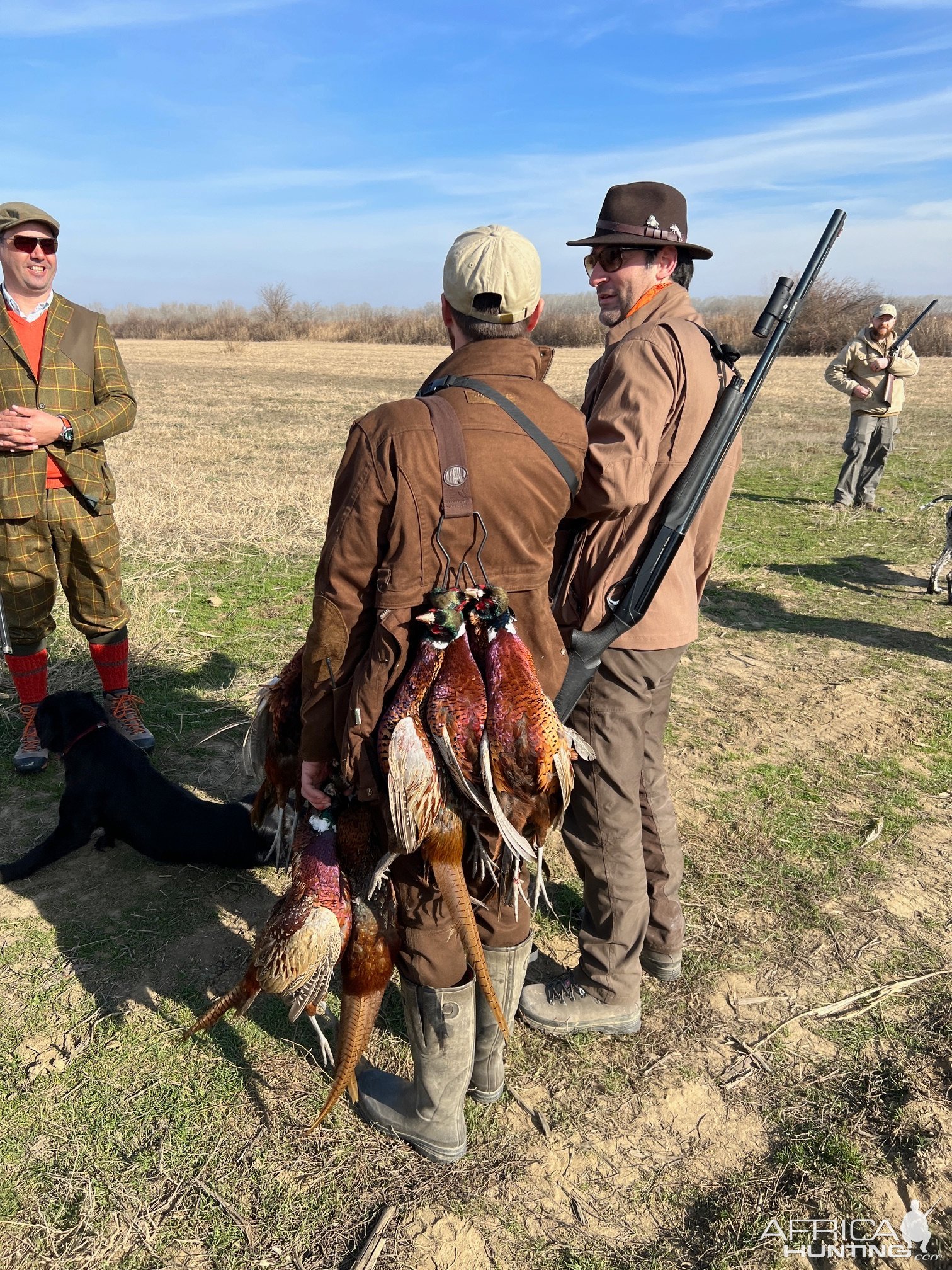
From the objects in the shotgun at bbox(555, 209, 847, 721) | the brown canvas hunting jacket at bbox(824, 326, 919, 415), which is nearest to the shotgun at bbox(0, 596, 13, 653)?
the shotgun at bbox(555, 209, 847, 721)

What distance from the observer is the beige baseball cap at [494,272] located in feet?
6.27

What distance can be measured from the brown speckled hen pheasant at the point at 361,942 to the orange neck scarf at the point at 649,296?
5.68ft

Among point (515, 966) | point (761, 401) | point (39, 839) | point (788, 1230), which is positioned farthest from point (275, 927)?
point (761, 401)

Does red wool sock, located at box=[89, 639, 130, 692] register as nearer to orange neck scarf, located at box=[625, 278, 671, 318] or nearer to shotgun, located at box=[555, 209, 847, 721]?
shotgun, located at box=[555, 209, 847, 721]

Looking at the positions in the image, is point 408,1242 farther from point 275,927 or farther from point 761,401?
point 761,401

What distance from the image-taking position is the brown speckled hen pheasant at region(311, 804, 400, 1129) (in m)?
2.27

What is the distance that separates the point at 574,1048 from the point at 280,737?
1488mm

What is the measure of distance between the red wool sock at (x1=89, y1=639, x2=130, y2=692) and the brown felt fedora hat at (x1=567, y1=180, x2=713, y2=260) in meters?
3.16

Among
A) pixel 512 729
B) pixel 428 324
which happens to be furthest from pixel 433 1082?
pixel 428 324

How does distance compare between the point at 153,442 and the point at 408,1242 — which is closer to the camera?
the point at 408,1242

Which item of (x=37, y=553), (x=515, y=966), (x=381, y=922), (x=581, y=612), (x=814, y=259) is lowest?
Answer: (x=515, y=966)

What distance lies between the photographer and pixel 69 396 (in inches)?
159

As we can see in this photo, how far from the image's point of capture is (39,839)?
3861 millimetres

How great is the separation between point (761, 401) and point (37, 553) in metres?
19.1
